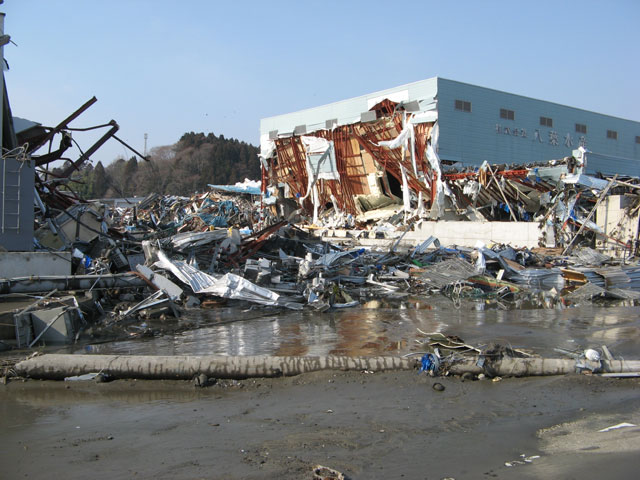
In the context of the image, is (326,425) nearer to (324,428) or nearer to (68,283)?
(324,428)

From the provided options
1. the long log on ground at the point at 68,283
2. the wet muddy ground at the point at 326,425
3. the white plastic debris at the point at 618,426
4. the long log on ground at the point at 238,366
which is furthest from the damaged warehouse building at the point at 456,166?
the white plastic debris at the point at 618,426

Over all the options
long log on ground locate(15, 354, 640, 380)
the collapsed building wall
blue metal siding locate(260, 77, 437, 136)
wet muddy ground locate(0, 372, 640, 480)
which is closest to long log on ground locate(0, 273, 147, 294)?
long log on ground locate(15, 354, 640, 380)

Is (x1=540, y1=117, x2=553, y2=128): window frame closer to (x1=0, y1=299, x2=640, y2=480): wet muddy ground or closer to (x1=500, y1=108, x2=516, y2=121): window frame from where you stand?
(x1=500, y1=108, x2=516, y2=121): window frame

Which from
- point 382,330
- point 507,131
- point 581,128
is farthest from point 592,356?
point 581,128

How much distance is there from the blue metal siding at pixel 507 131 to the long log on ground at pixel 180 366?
85.6 feet

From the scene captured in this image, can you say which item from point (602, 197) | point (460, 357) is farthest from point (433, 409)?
point (602, 197)

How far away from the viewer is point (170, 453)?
12.7 feet

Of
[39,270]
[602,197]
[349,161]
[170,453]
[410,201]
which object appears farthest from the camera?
[349,161]

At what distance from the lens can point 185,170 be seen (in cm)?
5981

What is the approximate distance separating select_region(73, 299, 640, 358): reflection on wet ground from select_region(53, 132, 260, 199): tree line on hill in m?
47.8

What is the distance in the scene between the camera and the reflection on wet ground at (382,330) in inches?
282

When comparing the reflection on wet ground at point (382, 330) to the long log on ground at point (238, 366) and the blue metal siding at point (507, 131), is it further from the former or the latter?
the blue metal siding at point (507, 131)

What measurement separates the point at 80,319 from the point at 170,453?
191 inches

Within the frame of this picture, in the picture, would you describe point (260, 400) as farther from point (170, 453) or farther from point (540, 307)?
point (540, 307)
